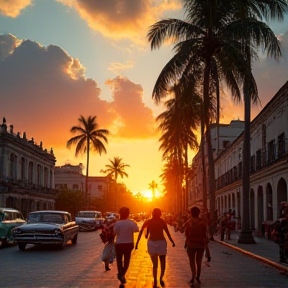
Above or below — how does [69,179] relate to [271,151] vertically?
above

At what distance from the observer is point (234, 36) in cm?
2734

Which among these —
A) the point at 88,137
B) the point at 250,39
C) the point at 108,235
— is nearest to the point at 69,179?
the point at 88,137

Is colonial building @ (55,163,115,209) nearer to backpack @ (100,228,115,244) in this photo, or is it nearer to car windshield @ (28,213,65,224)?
car windshield @ (28,213,65,224)

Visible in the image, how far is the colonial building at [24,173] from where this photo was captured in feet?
188

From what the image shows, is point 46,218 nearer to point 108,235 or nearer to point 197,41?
point 108,235

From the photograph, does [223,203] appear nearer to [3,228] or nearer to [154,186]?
[3,228]

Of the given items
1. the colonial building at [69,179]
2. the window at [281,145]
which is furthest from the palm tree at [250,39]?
the colonial building at [69,179]

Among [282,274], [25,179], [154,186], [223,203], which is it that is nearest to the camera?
[282,274]

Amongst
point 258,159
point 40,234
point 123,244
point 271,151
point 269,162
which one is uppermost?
point 271,151

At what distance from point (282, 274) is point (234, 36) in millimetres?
16097

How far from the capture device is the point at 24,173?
2608 inches

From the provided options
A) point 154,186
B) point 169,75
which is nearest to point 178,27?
point 169,75

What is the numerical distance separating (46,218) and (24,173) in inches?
1762

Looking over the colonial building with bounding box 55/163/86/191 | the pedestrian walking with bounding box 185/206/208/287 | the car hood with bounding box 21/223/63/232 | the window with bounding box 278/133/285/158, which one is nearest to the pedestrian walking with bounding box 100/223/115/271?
the pedestrian walking with bounding box 185/206/208/287
